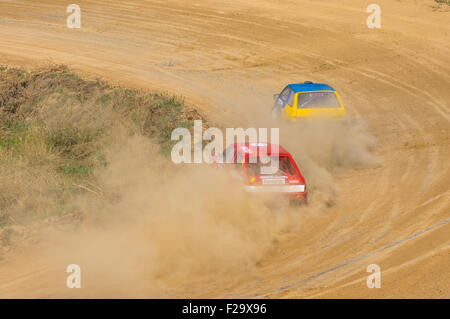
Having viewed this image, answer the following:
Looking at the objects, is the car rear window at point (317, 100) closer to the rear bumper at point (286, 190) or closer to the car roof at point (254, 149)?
the car roof at point (254, 149)

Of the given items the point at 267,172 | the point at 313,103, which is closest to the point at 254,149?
the point at 267,172

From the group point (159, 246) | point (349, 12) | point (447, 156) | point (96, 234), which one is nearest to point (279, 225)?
point (159, 246)

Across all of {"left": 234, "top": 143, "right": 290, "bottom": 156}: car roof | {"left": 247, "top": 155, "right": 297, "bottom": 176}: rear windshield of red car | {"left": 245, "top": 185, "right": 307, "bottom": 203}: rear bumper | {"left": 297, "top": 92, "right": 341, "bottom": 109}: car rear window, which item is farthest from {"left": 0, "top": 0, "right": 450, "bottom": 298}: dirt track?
{"left": 297, "top": 92, "right": 341, "bottom": 109}: car rear window

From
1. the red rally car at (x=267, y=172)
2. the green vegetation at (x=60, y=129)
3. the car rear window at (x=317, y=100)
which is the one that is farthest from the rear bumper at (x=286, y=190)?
the car rear window at (x=317, y=100)

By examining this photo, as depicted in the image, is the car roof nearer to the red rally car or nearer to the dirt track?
the red rally car

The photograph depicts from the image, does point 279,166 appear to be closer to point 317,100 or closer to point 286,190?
point 286,190

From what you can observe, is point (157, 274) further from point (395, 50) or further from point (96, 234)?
point (395, 50)

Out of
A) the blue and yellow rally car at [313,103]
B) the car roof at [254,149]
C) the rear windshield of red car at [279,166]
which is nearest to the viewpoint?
the rear windshield of red car at [279,166]
